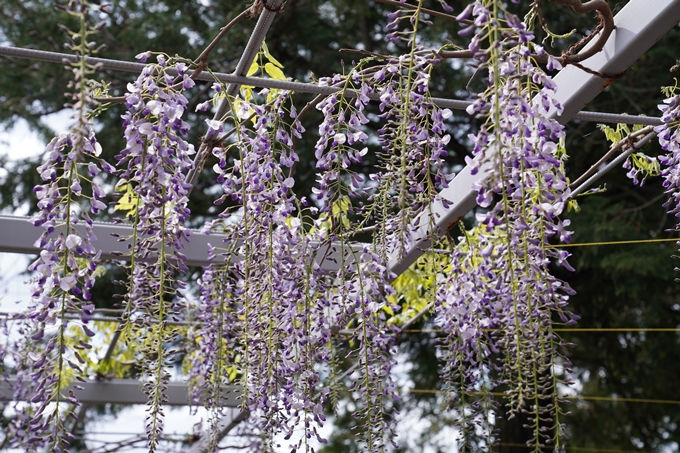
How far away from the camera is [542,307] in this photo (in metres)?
1.98

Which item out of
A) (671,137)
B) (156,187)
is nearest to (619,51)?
(671,137)

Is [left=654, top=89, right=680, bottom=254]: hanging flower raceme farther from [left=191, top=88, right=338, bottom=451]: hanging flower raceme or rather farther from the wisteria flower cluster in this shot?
[left=191, top=88, right=338, bottom=451]: hanging flower raceme

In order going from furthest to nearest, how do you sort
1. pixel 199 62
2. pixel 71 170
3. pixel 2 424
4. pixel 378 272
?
pixel 2 424
pixel 378 272
pixel 199 62
pixel 71 170

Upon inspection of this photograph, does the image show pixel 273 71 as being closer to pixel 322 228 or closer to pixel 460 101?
pixel 322 228

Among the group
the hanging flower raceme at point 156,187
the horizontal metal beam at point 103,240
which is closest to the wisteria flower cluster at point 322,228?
the hanging flower raceme at point 156,187

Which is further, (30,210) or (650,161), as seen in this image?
(30,210)

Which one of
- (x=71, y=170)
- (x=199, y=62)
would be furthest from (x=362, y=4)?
(x=71, y=170)

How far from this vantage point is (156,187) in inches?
71.2

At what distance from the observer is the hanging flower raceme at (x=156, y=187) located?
1.75 metres

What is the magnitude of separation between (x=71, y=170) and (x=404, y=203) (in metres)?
0.70

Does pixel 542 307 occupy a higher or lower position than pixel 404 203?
lower

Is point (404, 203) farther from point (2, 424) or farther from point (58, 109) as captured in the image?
point (2, 424)

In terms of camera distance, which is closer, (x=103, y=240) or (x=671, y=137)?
(x=671, y=137)

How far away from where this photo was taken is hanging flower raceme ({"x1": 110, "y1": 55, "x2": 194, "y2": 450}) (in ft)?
5.75
